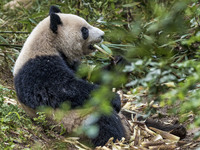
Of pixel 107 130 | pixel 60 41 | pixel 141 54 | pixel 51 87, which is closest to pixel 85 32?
pixel 60 41

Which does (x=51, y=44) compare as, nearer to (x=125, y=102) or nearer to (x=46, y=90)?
(x=46, y=90)

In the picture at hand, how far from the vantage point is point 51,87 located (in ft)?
9.71

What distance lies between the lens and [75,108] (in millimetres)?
3027

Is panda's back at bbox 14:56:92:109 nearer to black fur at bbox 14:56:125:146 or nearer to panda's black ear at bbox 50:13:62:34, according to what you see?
black fur at bbox 14:56:125:146

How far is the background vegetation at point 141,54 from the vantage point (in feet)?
4.24

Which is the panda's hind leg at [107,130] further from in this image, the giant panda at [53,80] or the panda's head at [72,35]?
the panda's head at [72,35]

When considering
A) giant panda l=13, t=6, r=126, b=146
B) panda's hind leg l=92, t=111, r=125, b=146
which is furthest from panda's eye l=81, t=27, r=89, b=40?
panda's hind leg l=92, t=111, r=125, b=146

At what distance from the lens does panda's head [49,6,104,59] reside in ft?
11.1

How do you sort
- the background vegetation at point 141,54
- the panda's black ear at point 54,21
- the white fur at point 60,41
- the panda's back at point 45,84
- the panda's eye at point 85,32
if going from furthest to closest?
the panda's eye at point 85,32
the panda's black ear at point 54,21
the white fur at point 60,41
the panda's back at point 45,84
the background vegetation at point 141,54

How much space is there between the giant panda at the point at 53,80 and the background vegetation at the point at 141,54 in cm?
23

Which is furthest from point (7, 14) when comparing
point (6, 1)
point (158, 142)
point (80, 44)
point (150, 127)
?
point (158, 142)

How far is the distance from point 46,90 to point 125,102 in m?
1.95

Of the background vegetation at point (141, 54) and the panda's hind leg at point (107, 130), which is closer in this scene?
the background vegetation at point (141, 54)

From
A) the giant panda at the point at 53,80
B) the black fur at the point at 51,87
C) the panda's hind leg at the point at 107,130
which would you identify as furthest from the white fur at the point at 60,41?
the panda's hind leg at the point at 107,130
